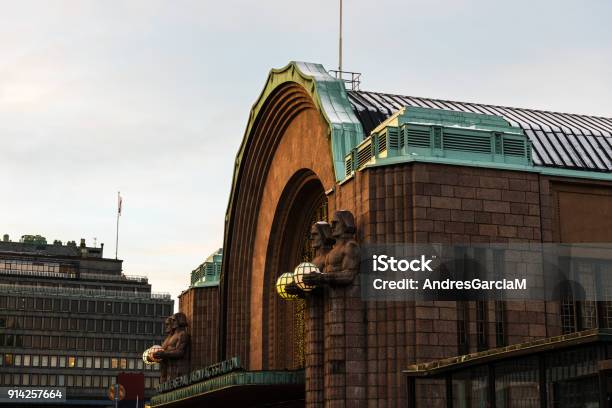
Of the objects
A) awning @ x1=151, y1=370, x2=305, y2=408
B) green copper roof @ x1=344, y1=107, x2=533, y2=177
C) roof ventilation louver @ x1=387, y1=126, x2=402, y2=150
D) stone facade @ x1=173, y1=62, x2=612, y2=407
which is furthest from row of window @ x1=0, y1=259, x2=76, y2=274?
roof ventilation louver @ x1=387, y1=126, x2=402, y2=150

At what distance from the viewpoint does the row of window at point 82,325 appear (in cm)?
13588

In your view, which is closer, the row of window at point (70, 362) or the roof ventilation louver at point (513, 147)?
the roof ventilation louver at point (513, 147)

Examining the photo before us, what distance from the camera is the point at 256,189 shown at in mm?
60094

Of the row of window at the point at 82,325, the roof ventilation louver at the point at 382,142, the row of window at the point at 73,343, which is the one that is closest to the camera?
the roof ventilation louver at the point at 382,142

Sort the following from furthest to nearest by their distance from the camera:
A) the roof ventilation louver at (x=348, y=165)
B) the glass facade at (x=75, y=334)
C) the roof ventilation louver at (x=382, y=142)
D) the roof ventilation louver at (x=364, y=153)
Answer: the glass facade at (x=75, y=334), the roof ventilation louver at (x=348, y=165), the roof ventilation louver at (x=364, y=153), the roof ventilation louver at (x=382, y=142)

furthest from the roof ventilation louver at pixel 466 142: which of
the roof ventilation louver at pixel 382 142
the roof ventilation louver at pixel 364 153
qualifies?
Answer: the roof ventilation louver at pixel 364 153

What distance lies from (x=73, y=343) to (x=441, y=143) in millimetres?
105291

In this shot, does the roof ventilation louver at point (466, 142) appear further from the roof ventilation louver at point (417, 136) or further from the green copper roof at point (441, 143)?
the roof ventilation louver at point (417, 136)

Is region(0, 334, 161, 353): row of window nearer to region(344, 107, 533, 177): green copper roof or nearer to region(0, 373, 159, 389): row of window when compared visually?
region(0, 373, 159, 389): row of window

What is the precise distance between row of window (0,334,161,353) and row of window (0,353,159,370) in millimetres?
1205

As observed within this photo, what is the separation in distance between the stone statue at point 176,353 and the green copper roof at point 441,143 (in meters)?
25.9

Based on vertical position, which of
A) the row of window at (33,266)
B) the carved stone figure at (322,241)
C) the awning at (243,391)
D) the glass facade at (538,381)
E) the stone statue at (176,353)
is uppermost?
the row of window at (33,266)

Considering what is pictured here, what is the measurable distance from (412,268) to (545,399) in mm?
15107

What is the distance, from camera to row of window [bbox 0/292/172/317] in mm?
136250
